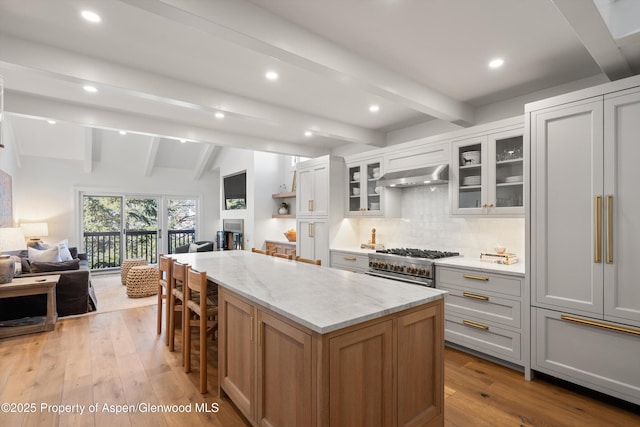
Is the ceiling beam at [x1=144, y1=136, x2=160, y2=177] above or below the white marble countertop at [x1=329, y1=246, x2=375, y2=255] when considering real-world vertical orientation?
above

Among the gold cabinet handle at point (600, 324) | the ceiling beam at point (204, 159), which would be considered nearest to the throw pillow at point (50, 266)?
the ceiling beam at point (204, 159)

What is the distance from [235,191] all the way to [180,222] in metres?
1.98

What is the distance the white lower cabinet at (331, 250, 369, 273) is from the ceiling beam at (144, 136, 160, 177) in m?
4.58

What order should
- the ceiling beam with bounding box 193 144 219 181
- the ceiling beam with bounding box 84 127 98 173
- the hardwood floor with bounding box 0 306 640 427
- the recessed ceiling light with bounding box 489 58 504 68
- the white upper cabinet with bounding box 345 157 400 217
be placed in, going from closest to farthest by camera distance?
the hardwood floor with bounding box 0 306 640 427 → the recessed ceiling light with bounding box 489 58 504 68 → the white upper cabinet with bounding box 345 157 400 217 → the ceiling beam with bounding box 84 127 98 173 → the ceiling beam with bounding box 193 144 219 181

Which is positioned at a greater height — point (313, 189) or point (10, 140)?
point (10, 140)

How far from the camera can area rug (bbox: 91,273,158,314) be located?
14.8 feet

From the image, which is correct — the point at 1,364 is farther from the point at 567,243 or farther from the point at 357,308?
the point at 567,243

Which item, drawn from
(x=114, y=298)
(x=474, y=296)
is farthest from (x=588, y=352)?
(x=114, y=298)

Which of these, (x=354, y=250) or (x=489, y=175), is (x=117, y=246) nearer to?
(x=354, y=250)

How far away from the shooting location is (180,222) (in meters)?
8.43

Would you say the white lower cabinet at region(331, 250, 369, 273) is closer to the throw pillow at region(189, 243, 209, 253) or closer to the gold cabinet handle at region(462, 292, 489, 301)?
the gold cabinet handle at region(462, 292, 489, 301)

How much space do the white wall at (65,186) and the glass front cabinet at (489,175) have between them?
23.6 ft

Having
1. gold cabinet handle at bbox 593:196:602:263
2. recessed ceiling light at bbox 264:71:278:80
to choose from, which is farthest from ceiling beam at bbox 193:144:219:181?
gold cabinet handle at bbox 593:196:602:263

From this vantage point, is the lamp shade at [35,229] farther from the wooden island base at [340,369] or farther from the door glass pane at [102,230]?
the wooden island base at [340,369]
